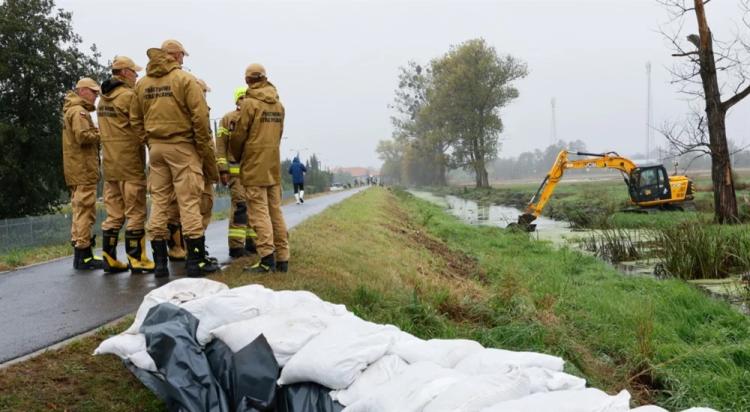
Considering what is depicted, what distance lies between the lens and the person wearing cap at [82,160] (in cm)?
681

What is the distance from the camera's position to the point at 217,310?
3691 millimetres

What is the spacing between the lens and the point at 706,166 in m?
105

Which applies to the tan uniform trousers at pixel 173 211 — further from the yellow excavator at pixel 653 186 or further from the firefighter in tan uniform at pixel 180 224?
the yellow excavator at pixel 653 186

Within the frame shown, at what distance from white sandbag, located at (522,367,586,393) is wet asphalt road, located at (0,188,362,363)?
3.26 metres

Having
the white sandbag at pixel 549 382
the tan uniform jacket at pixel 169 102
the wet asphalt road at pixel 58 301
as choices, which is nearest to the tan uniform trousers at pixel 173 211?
the wet asphalt road at pixel 58 301

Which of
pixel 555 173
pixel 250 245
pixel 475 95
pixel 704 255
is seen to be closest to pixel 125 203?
pixel 250 245

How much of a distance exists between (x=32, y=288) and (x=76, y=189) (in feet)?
4.49

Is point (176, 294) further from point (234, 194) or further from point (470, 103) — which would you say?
point (470, 103)

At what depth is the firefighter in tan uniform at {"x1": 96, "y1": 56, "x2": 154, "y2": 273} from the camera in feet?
21.0

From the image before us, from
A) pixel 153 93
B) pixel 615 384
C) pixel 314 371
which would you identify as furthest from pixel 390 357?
pixel 153 93

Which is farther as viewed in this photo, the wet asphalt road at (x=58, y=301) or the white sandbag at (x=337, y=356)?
the wet asphalt road at (x=58, y=301)

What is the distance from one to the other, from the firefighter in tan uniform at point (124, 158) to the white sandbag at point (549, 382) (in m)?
5.01

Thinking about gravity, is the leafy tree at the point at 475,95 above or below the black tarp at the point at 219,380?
above

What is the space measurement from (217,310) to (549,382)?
79.4 inches
